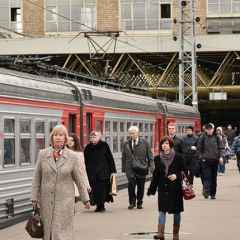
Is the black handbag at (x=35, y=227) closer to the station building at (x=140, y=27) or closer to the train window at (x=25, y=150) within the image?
the train window at (x=25, y=150)

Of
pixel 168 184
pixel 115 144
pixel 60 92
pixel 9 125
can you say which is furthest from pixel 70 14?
pixel 168 184

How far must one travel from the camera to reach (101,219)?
15.4 metres

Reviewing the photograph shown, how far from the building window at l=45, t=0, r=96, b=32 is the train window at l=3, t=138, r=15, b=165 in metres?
44.0

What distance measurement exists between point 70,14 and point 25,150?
43696 millimetres

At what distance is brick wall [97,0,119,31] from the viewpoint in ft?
194

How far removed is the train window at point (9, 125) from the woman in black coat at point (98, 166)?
1.97 metres

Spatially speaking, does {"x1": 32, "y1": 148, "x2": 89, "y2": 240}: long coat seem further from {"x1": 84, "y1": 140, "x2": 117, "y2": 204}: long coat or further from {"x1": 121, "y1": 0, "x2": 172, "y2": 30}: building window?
{"x1": 121, "y1": 0, "x2": 172, "y2": 30}: building window

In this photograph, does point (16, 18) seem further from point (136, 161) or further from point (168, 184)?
point (168, 184)

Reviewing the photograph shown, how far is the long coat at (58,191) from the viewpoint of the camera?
920cm

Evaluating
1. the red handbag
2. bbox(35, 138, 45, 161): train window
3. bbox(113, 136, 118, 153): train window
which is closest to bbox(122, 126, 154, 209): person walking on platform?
bbox(35, 138, 45, 161): train window

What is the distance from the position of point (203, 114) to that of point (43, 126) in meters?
50.7

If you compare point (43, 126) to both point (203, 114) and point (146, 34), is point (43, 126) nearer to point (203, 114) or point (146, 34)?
point (146, 34)

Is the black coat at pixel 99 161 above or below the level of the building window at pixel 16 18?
below

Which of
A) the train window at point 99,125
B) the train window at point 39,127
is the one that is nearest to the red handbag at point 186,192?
the train window at point 39,127
